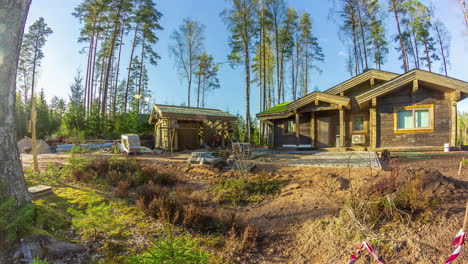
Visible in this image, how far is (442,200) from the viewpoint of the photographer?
12.5ft

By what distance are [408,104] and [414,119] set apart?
813mm

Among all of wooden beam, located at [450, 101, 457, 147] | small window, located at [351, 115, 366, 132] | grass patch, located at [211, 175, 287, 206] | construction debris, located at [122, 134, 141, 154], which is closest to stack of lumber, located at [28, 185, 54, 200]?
grass patch, located at [211, 175, 287, 206]

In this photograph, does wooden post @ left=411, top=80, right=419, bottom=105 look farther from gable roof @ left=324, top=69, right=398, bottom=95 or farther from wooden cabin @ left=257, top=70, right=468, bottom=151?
gable roof @ left=324, top=69, right=398, bottom=95

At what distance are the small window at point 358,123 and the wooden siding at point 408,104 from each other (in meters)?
0.94

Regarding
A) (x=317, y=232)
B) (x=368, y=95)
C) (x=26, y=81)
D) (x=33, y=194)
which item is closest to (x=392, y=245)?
(x=317, y=232)

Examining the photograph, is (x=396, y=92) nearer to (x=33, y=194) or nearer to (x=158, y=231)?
(x=158, y=231)

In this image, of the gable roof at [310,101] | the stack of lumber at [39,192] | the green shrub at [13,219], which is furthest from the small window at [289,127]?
the green shrub at [13,219]

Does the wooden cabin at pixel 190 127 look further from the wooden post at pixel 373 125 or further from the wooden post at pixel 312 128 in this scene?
the wooden post at pixel 373 125

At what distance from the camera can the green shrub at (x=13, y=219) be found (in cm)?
265

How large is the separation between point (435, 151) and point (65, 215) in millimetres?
14334

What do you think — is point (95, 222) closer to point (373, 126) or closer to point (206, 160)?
point (206, 160)

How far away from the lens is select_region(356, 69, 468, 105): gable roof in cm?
1009

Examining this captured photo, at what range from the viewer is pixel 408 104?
1144 cm

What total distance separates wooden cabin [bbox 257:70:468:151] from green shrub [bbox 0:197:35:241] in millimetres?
12982
